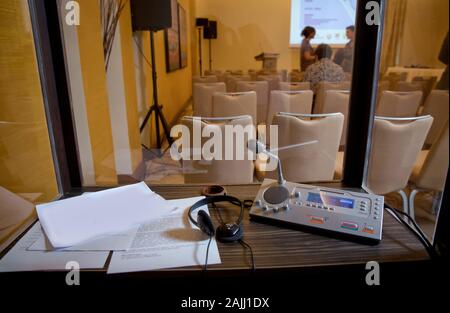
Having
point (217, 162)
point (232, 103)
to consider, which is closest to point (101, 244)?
point (217, 162)

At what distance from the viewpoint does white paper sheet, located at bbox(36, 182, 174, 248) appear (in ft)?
2.08

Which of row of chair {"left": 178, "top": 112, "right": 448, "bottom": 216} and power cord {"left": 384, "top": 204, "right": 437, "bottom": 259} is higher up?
power cord {"left": 384, "top": 204, "right": 437, "bottom": 259}

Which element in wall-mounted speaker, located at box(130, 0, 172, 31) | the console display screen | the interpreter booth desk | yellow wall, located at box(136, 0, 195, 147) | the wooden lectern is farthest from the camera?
the wooden lectern

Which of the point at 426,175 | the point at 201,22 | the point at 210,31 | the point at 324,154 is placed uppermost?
the point at 201,22

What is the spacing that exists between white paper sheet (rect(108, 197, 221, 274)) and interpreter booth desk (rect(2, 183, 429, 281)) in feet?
0.04

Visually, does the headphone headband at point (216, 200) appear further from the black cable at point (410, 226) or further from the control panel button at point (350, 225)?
the black cable at point (410, 226)

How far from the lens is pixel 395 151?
1602 millimetres

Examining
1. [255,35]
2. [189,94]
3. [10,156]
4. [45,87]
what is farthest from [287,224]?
[255,35]

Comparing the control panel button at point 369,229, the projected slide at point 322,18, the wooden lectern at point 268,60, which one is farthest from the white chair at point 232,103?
the wooden lectern at point 268,60

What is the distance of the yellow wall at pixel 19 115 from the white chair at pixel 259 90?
7.95 ft

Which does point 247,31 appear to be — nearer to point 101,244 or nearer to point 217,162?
point 217,162

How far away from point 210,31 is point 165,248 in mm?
8298

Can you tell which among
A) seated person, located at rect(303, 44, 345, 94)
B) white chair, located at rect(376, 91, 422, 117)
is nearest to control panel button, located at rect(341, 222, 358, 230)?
white chair, located at rect(376, 91, 422, 117)

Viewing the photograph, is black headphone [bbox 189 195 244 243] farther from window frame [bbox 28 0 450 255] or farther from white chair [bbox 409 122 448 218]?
white chair [bbox 409 122 448 218]
